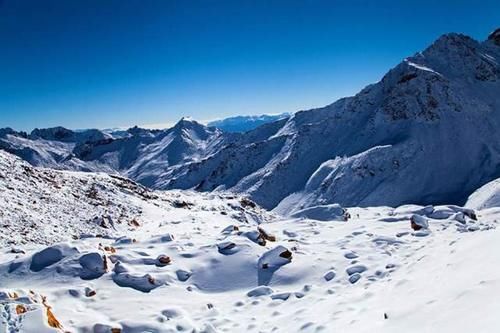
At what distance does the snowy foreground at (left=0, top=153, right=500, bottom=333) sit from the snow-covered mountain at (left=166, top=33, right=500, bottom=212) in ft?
189

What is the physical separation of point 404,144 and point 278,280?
7563cm

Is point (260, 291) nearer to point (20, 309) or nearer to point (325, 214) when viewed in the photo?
point (20, 309)

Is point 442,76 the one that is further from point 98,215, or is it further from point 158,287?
point 158,287

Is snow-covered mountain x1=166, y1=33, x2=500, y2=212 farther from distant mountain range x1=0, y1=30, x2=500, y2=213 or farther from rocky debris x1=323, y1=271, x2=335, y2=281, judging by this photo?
rocky debris x1=323, y1=271, x2=335, y2=281

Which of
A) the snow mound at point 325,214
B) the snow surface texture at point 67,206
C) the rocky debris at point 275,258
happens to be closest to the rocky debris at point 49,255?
the rocky debris at point 275,258

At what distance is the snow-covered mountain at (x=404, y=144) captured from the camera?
75.1 m

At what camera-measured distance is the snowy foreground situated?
7.94 m

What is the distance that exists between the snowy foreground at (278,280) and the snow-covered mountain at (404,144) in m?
57.6

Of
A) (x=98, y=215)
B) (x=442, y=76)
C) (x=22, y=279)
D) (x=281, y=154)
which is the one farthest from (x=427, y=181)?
(x=22, y=279)

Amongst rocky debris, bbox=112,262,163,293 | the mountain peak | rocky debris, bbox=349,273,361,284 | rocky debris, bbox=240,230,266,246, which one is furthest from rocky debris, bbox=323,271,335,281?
the mountain peak

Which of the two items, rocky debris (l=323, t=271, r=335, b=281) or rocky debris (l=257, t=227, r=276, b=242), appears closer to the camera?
rocky debris (l=323, t=271, r=335, b=281)

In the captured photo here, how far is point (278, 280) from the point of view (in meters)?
13.1

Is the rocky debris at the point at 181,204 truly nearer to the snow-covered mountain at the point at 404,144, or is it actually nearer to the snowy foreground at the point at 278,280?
the snowy foreground at the point at 278,280

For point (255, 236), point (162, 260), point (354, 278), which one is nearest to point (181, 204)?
point (255, 236)
